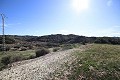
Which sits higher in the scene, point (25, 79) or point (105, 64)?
point (105, 64)

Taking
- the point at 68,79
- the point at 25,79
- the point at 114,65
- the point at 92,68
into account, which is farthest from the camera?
the point at 114,65

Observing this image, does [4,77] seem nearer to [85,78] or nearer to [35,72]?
[35,72]

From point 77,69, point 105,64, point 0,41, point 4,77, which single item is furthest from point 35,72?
point 0,41

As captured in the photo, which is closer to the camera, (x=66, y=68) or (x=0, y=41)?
(x=66, y=68)

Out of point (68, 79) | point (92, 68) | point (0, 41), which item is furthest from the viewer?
point (0, 41)

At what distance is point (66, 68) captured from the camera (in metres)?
16.6

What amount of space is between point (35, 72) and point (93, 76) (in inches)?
216

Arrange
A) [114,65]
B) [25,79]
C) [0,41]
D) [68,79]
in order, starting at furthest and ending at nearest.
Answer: [0,41] → [114,65] → [25,79] → [68,79]

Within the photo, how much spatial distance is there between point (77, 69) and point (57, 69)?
1.92m

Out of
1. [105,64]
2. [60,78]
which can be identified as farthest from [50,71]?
[105,64]

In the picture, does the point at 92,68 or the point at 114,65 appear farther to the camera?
the point at 114,65

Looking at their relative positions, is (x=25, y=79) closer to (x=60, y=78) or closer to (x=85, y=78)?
(x=60, y=78)

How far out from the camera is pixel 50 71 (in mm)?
16297

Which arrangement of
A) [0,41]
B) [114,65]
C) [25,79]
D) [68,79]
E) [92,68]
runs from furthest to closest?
[0,41], [114,65], [92,68], [25,79], [68,79]
